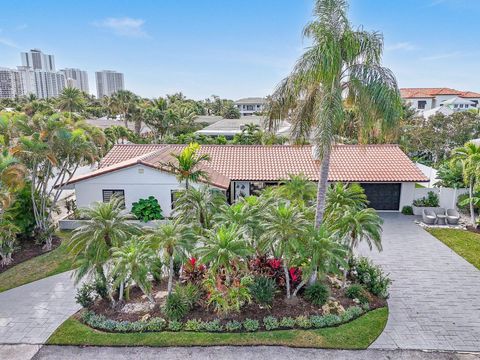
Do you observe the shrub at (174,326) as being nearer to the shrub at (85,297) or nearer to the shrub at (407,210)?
the shrub at (85,297)

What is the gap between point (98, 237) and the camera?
37.6 feet

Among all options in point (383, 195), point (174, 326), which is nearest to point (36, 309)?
point (174, 326)

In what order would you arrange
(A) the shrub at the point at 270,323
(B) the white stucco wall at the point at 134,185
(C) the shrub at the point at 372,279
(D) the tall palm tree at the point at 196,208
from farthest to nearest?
1. (B) the white stucco wall at the point at 134,185
2. (D) the tall palm tree at the point at 196,208
3. (C) the shrub at the point at 372,279
4. (A) the shrub at the point at 270,323

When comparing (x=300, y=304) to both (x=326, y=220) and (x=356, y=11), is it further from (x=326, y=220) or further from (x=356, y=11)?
(x=356, y=11)

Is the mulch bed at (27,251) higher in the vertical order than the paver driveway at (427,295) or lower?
higher

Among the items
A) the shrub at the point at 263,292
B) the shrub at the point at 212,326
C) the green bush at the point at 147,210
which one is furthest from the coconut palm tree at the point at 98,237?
the green bush at the point at 147,210

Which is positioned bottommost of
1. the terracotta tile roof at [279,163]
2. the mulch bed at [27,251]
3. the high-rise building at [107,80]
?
the mulch bed at [27,251]

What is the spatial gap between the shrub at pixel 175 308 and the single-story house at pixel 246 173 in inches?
354

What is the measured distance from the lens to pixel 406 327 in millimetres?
11453

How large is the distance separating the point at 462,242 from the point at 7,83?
14553cm

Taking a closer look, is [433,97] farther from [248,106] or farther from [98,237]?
[98,237]

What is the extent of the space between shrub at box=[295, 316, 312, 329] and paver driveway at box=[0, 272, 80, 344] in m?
7.82

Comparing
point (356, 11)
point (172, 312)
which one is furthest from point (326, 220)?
point (356, 11)

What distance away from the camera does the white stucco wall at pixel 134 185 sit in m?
20.9
